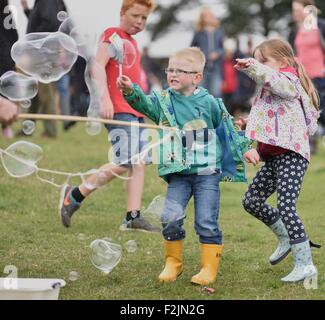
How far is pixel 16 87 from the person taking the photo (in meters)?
4.86

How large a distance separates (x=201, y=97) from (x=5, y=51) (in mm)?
1158

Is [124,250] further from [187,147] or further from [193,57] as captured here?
[193,57]

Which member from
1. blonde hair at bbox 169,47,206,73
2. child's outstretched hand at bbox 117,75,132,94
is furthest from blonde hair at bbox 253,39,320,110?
child's outstretched hand at bbox 117,75,132,94

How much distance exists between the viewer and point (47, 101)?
1161 centimetres

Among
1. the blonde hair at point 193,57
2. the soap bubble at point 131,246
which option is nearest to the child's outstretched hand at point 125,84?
the blonde hair at point 193,57

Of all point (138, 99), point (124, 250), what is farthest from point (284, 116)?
point (124, 250)

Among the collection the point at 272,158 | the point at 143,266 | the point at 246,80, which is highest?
the point at 272,158

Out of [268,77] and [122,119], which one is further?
[122,119]

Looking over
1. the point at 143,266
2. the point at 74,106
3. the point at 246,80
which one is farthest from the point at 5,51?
the point at 246,80

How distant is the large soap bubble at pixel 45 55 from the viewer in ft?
16.2

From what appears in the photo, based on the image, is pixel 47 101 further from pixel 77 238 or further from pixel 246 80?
pixel 246 80

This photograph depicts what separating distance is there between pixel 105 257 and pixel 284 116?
1.22m
